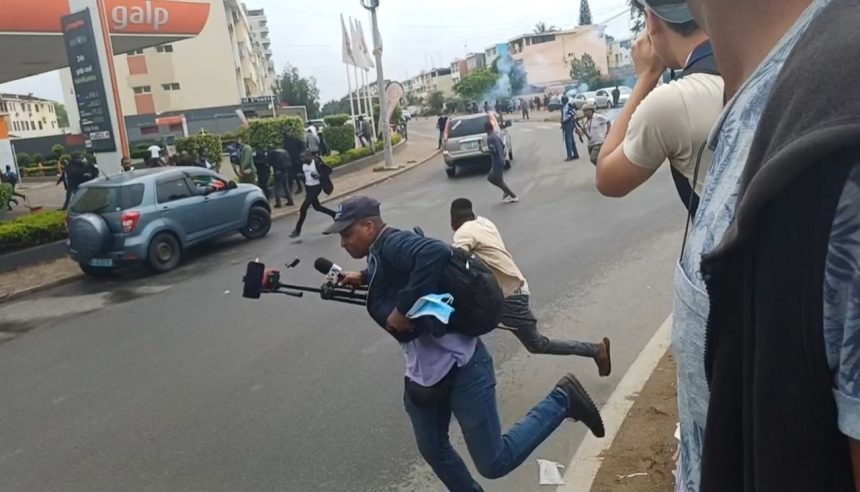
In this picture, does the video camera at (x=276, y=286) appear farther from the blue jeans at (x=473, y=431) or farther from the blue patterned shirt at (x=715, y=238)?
the blue patterned shirt at (x=715, y=238)

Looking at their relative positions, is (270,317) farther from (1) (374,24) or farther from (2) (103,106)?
(1) (374,24)

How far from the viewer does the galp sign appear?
16.6 m

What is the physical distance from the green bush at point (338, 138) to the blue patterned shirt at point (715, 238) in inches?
939

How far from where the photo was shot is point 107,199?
10.3 metres

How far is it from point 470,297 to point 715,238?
2050 mm

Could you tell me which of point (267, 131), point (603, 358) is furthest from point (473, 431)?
point (267, 131)

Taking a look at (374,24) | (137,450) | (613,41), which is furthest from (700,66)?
(613,41)

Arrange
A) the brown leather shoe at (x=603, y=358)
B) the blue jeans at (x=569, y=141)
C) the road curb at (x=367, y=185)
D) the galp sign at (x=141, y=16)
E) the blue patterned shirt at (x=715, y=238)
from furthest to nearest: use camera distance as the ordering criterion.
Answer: the blue jeans at (x=569, y=141) → the galp sign at (x=141, y=16) → the road curb at (x=367, y=185) → the brown leather shoe at (x=603, y=358) → the blue patterned shirt at (x=715, y=238)

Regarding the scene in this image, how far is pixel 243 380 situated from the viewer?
5441mm

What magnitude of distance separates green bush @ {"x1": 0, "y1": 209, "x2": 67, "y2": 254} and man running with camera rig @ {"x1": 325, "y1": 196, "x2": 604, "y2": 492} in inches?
433

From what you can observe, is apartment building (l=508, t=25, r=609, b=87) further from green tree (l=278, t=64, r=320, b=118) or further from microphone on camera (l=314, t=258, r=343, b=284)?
microphone on camera (l=314, t=258, r=343, b=284)

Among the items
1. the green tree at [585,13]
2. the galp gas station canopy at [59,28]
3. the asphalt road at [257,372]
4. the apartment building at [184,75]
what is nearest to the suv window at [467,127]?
the galp gas station canopy at [59,28]

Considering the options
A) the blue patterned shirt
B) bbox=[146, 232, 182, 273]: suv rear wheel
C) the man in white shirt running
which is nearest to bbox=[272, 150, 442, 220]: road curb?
bbox=[146, 232, 182, 273]: suv rear wheel

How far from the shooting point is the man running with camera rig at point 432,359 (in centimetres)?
291
